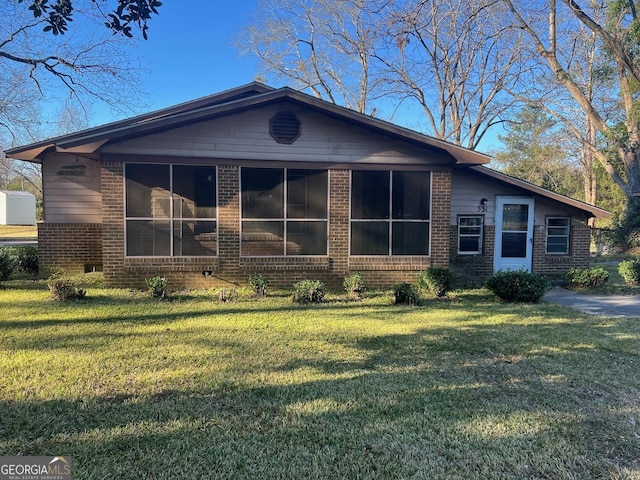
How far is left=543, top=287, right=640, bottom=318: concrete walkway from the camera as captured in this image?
25.3ft

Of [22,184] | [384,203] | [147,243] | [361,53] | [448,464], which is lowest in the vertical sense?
[448,464]

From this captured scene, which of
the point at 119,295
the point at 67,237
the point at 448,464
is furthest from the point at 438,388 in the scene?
the point at 67,237

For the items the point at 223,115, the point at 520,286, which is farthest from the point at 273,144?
the point at 520,286

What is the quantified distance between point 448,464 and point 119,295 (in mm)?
7403

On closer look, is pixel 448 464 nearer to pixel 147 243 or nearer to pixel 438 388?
pixel 438 388

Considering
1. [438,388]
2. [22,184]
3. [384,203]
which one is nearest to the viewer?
[438,388]

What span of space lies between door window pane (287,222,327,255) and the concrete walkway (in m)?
5.16

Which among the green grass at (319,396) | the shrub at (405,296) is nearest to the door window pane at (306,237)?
the shrub at (405,296)

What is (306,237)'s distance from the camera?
9.51m

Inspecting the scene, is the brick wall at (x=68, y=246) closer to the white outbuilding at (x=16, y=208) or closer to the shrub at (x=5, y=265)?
the shrub at (x=5, y=265)

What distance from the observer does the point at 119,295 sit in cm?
823

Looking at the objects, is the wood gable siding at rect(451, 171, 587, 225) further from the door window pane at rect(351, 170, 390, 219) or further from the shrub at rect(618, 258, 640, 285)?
the shrub at rect(618, 258, 640, 285)

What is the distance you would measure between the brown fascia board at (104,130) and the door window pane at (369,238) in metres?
4.92

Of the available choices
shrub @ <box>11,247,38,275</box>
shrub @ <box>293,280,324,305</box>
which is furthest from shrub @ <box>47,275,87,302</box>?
shrub @ <box>11,247,38,275</box>
